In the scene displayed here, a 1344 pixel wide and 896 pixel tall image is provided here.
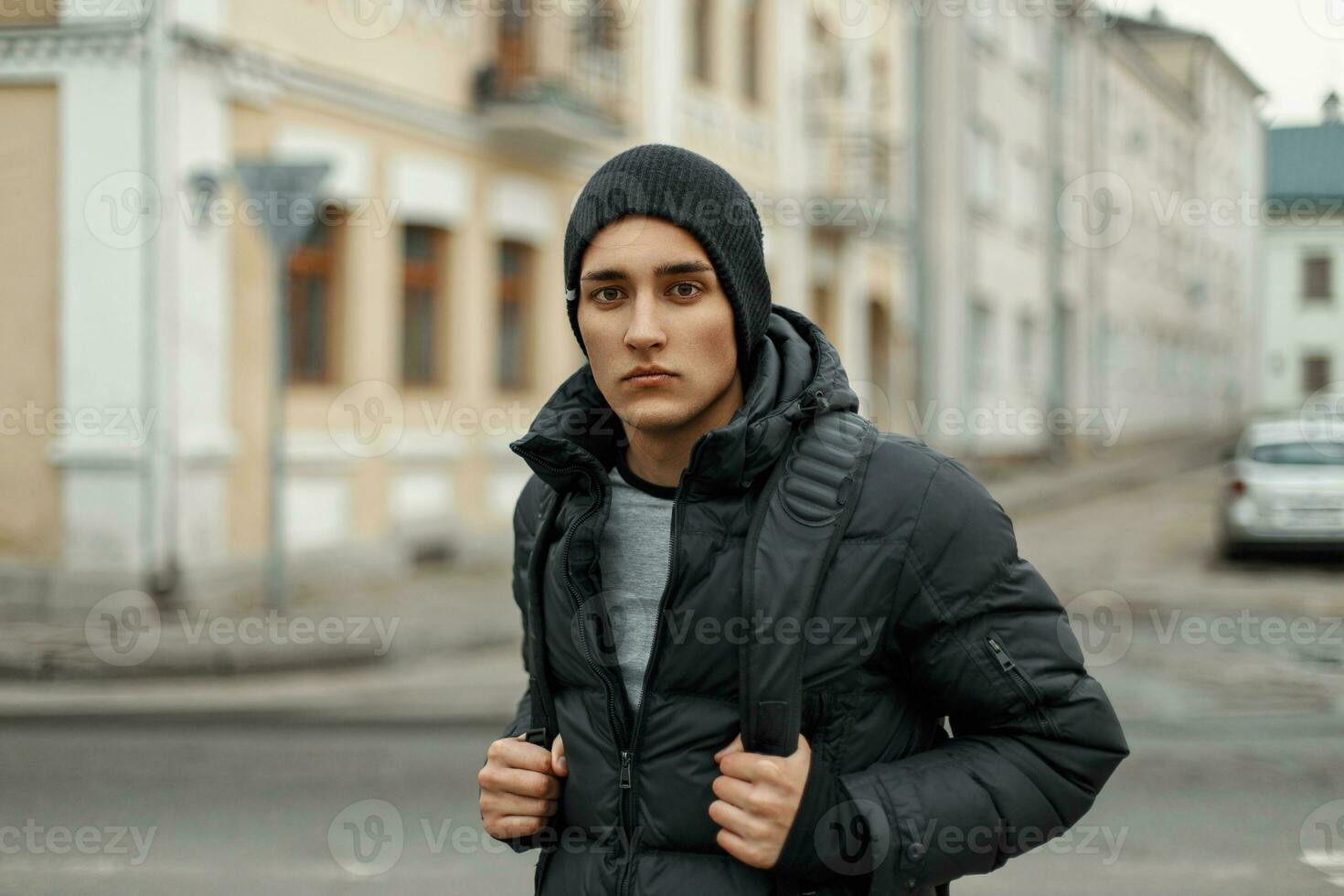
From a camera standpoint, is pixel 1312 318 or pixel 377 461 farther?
pixel 1312 318

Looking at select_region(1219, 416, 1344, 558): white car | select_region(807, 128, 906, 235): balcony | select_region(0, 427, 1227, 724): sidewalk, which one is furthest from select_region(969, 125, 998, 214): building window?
select_region(0, 427, 1227, 724): sidewalk

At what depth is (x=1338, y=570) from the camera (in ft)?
50.9

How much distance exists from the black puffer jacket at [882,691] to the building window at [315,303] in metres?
11.0

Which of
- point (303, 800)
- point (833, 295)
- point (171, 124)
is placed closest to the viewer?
point (303, 800)

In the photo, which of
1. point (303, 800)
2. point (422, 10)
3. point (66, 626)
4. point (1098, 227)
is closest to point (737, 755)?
point (303, 800)

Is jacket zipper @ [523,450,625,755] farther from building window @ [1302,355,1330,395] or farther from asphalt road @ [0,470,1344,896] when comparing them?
building window @ [1302,355,1330,395]

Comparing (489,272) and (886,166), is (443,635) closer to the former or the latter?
(489,272)

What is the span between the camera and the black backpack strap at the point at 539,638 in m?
2.10

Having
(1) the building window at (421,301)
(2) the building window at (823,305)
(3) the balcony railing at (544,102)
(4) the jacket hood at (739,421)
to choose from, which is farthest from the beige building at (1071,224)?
(4) the jacket hood at (739,421)

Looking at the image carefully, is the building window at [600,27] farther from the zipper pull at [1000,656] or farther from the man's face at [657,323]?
the zipper pull at [1000,656]

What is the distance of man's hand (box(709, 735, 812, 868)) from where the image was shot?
70.4 inches

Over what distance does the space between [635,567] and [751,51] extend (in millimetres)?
19613

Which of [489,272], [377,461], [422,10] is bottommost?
[377,461]

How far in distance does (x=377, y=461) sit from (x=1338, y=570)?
33.6 ft
